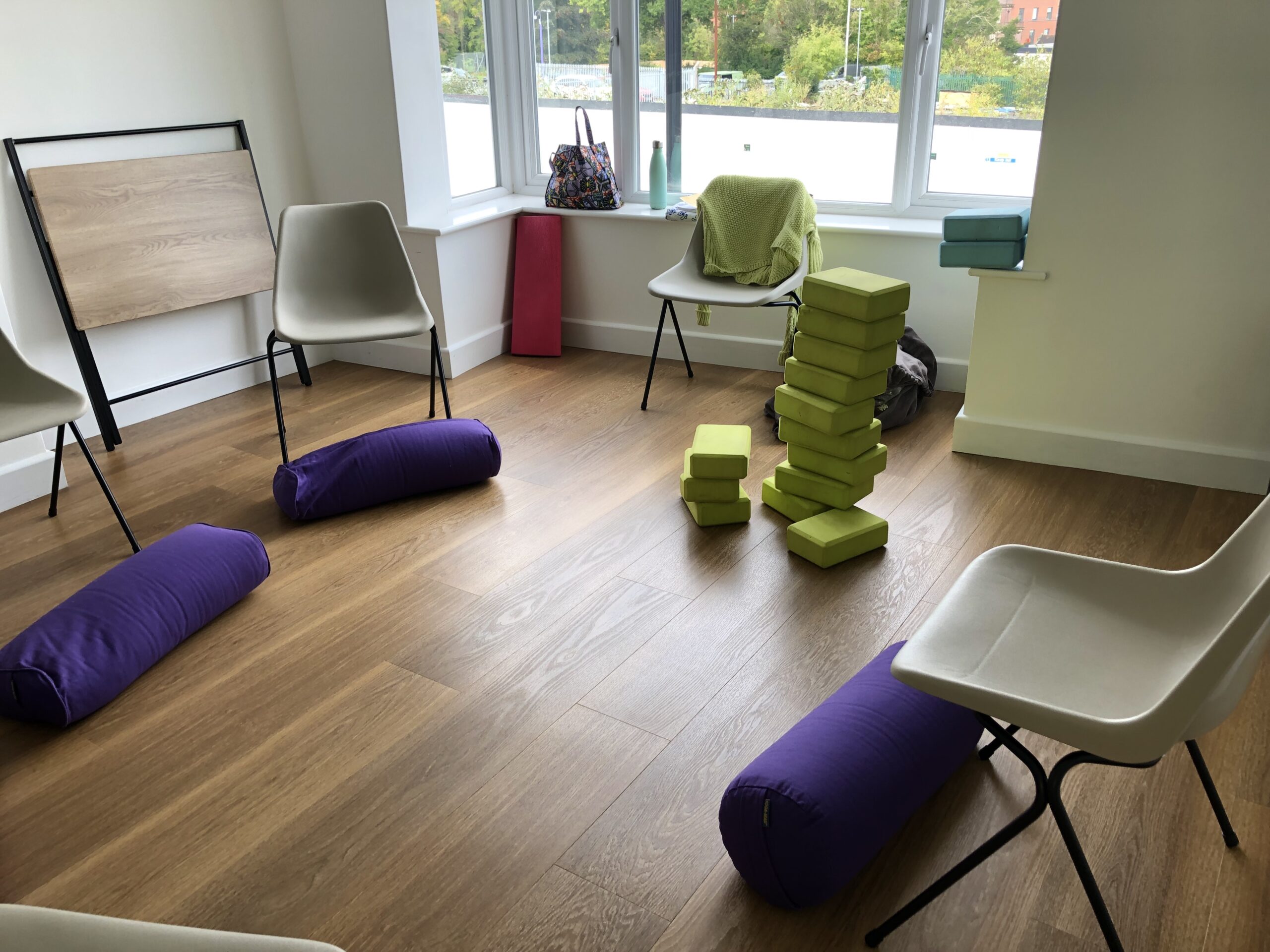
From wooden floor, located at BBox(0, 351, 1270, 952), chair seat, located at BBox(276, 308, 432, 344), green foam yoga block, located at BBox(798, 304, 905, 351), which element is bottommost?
wooden floor, located at BBox(0, 351, 1270, 952)

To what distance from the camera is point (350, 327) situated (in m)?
3.49

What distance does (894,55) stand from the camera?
4004 mm

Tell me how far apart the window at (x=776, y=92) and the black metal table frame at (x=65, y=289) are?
1.73 metres

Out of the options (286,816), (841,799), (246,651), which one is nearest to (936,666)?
(841,799)

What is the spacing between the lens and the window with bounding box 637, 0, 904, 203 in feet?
13.3

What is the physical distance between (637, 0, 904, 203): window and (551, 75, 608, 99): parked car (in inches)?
7.7

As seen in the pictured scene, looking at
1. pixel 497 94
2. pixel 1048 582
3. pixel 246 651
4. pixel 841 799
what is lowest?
pixel 246 651

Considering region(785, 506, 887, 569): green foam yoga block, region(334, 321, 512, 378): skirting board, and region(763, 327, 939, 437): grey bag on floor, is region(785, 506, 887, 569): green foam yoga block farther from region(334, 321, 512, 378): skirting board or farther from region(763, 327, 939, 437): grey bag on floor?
region(334, 321, 512, 378): skirting board

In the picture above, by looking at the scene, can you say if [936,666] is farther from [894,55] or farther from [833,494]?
[894,55]

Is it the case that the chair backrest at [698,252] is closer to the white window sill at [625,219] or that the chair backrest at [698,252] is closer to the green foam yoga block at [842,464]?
the white window sill at [625,219]

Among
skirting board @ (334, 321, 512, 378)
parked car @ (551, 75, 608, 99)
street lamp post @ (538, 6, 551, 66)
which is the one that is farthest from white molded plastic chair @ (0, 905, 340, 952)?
street lamp post @ (538, 6, 551, 66)

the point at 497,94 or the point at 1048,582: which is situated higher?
the point at 497,94

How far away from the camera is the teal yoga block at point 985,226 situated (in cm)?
321

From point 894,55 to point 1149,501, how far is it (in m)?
2.02
